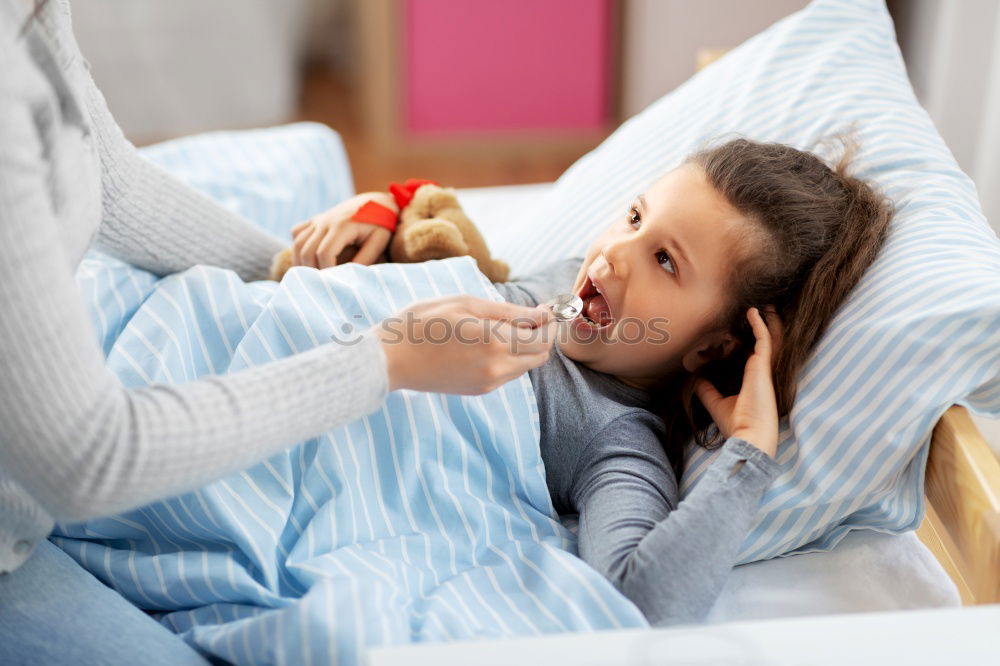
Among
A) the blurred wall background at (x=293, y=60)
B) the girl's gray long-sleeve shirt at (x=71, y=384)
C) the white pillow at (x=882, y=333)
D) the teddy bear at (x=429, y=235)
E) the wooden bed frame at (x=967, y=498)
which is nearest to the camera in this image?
the girl's gray long-sleeve shirt at (x=71, y=384)

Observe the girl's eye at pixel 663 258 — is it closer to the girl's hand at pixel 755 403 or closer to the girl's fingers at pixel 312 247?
the girl's hand at pixel 755 403

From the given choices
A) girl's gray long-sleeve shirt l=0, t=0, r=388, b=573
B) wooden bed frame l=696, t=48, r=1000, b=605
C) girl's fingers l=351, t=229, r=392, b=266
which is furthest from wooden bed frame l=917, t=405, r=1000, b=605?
girl's fingers l=351, t=229, r=392, b=266

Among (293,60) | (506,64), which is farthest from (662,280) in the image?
(293,60)

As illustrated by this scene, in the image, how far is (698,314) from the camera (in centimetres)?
109

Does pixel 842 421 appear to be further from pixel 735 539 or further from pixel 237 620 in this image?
pixel 237 620

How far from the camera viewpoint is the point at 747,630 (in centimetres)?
69

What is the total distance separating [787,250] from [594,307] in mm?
221

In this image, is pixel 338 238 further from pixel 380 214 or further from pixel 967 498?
pixel 967 498

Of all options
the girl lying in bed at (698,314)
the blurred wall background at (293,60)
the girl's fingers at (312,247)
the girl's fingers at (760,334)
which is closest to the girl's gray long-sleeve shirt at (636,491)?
the girl lying in bed at (698,314)

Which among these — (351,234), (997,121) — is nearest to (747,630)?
(351,234)

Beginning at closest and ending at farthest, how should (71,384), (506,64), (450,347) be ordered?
(71,384) → (450,347) → (506,64)

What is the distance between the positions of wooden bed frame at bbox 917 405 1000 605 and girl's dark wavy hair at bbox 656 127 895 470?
0.16 metres

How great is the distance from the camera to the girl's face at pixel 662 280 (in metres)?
1.07

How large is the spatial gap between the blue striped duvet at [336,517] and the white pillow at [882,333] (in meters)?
0.22
